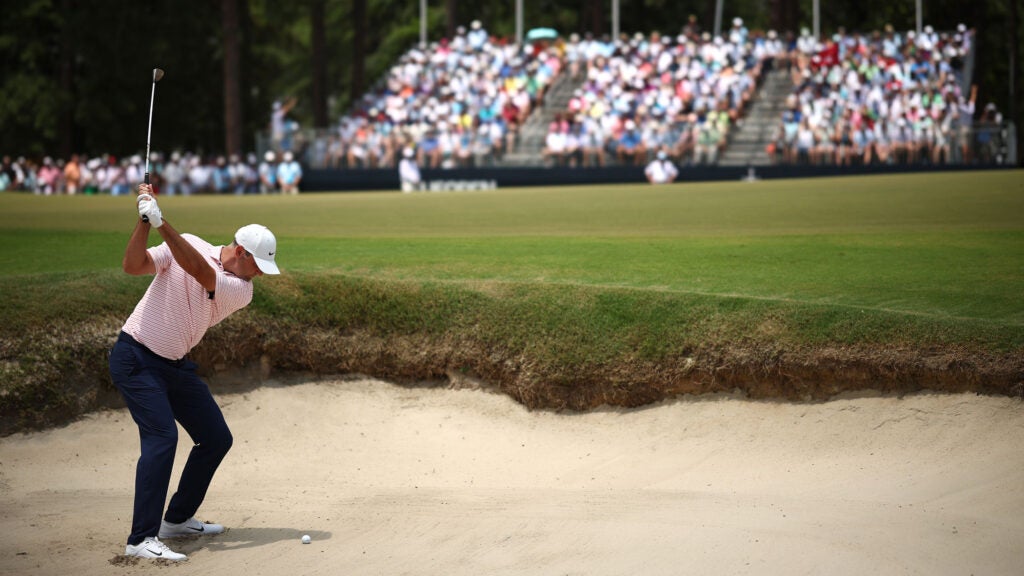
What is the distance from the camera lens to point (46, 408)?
35.8ft

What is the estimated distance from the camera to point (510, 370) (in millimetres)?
11773

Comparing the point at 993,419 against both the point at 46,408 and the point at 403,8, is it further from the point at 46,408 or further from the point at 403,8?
the point at 403,8

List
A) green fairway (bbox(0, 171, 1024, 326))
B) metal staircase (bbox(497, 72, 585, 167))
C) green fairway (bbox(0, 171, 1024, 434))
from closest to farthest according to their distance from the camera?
green fairway (bbox(0, 171, 1024, 434)), green fairway (bbox(0, 171, 1024, 326)), metal staircase (bbox(497, 72, 585, 167))

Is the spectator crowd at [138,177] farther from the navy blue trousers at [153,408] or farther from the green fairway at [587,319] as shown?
the navy blue trousers at [153,408]

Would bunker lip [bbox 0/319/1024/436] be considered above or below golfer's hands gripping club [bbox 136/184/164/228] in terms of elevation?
below

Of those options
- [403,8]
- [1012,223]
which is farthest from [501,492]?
[403,8]

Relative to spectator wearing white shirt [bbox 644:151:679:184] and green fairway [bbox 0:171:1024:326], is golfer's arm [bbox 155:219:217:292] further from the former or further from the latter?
spectator wearing white shirt [bbox 644:151:679:184]

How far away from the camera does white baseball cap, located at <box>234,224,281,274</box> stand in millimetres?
8008

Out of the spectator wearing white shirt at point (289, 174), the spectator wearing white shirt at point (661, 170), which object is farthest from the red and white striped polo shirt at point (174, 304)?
the spectator wearing white shirt at point (289, 174)

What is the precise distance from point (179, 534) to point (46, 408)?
2.87m

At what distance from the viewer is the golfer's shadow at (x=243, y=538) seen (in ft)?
28.4

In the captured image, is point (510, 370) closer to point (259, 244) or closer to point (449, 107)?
point (259, 244)

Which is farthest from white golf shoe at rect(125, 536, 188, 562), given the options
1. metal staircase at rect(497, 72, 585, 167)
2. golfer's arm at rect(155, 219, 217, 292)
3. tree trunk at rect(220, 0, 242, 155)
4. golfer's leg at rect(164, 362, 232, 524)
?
tree trunk at rect(220, 0, 242, 155)

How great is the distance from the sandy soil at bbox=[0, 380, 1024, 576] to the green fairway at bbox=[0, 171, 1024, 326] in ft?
6.13
